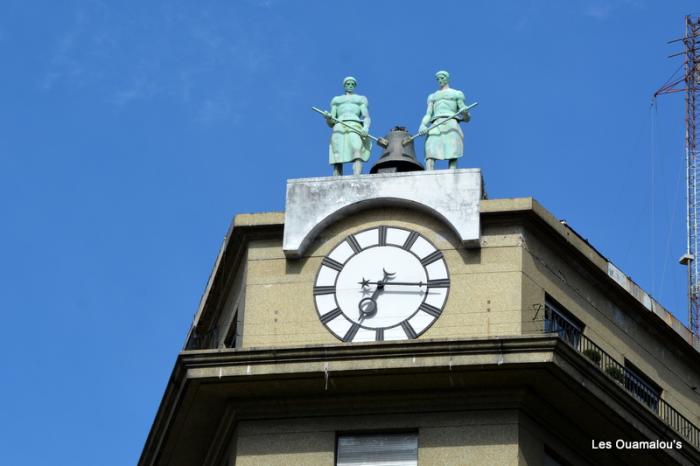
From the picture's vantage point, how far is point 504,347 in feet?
145

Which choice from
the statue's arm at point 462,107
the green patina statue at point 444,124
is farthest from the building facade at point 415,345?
the statue's arm at point 462,107

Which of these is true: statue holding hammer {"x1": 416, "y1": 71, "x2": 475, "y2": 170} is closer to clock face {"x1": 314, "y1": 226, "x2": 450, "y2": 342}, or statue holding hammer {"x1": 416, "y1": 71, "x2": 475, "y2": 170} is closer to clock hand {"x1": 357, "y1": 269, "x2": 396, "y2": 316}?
clock face {"x1": 314, "y1": 226, "x2": 450, "y2": 342}

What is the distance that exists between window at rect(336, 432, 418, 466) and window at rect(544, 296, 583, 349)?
396 centimetres

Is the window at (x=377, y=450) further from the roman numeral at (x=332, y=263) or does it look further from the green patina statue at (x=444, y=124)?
the green patina statue at (x=444, y=124)

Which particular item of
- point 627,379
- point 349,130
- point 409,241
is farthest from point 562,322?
point 349,130

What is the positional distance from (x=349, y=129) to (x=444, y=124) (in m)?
2.13

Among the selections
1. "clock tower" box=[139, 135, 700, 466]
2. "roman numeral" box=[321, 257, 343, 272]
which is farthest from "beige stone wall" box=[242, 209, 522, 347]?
"roman numeral" box=[321, 257, 343, 272]

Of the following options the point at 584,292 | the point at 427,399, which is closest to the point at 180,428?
the point at 427,399

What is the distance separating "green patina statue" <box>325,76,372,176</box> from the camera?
48.6 m

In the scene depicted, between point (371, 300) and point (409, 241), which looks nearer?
point (371, 300)

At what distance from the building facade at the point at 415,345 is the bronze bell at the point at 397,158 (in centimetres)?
128

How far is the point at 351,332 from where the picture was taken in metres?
45.8

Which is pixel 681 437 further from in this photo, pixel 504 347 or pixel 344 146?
pixel 344 146

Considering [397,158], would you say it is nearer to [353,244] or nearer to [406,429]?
[353,244]
